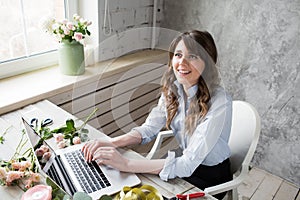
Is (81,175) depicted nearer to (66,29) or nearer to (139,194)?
(139,194)

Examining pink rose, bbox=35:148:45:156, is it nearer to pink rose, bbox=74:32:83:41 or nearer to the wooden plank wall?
the wooden plank wall

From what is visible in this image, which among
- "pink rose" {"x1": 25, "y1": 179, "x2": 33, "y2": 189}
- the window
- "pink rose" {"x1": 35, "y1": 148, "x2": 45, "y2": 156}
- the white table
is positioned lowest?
the white table

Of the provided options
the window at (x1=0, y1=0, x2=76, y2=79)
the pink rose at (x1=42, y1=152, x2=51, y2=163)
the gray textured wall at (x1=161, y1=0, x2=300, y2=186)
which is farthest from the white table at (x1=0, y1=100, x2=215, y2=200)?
the gray textured wall at (x1=161, y1=0, x2=300, y2=186)

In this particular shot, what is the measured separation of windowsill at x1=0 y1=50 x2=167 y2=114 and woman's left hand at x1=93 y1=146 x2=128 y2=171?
610 mm

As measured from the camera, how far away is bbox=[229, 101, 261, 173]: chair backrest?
128cm

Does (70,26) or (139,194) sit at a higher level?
(70,26)

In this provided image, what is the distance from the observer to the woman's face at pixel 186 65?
121cm

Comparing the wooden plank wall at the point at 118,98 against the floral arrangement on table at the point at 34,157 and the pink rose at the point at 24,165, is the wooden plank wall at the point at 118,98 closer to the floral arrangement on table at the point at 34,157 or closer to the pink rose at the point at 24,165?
the floral arrangement on table at the point at 34,157

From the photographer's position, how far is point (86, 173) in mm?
1003

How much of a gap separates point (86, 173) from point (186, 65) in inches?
22.6

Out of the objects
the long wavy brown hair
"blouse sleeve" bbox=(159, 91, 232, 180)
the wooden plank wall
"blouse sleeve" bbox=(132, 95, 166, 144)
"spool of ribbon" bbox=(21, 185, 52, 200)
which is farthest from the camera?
the wooden plank wall

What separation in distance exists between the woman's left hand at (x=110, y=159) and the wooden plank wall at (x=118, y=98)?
65 cm

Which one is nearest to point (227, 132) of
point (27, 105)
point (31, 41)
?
point (27, 105)

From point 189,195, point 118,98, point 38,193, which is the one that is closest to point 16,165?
point 38,193
